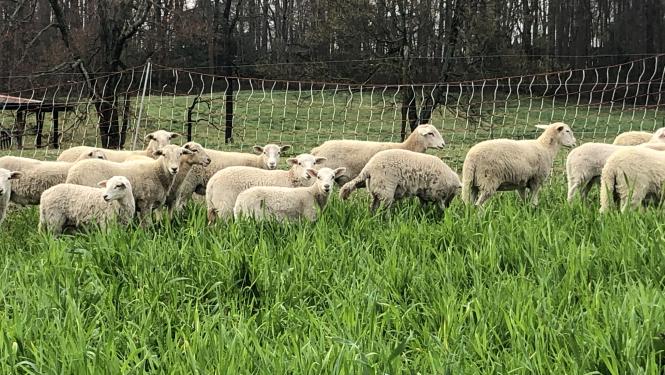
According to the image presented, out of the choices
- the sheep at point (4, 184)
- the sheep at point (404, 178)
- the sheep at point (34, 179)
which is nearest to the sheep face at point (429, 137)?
the sheep at point (404, 178)

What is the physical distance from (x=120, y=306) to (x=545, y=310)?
6.04 ft

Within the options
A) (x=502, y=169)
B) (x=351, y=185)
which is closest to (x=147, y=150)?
(x=351, y=185)

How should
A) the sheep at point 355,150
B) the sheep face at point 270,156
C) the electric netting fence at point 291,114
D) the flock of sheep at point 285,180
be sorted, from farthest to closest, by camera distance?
1. the electric netting fence at point 291,114
2. the sheep at point 355,150
3. the sheep face at point 270,156
4. the flock of sheep at point 285,180

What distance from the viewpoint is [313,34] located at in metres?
21.1

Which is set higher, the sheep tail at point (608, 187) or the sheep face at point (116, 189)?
the sheep tail at point (608, 187)

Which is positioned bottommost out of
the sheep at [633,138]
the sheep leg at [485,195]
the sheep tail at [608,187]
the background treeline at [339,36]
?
the sheep leg at [485,195]

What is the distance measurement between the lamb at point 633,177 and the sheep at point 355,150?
104 inches

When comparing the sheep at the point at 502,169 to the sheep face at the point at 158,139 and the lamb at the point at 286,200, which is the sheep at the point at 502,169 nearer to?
the lamb at the point at 286,200

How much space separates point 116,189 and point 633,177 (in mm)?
3676

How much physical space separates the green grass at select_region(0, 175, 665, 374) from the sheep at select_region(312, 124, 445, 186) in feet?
8.09

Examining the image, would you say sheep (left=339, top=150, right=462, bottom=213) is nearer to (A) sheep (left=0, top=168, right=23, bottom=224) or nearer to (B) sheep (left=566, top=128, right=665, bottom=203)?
(B) sheep (left=566, top=128, right=665, bottom=203)

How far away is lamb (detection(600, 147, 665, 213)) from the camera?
15.3 feet

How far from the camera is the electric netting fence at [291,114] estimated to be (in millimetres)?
11477

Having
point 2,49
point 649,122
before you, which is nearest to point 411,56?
point 649,122
